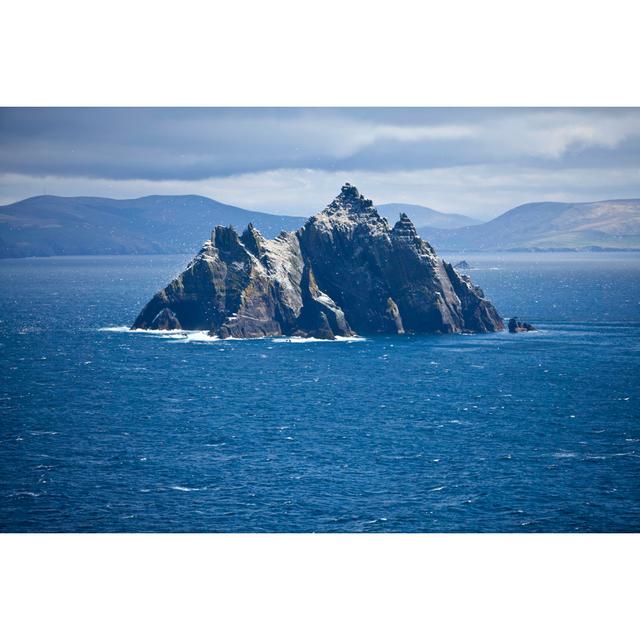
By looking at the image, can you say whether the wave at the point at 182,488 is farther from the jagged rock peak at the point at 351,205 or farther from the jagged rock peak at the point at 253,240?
the jagged rock peak at the point at 351,205

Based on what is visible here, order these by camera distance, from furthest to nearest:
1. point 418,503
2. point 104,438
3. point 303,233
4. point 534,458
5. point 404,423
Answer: point 303,233 < point 404,423 < point 104,438 < point 534,458 < point 418,503

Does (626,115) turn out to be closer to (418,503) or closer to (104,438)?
(418,503)

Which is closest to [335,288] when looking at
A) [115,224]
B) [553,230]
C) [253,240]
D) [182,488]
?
[253,240]

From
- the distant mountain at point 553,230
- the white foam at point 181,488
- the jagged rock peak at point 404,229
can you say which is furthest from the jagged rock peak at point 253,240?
the white foam at point 181,488

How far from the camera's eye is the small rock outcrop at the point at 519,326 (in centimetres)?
12112

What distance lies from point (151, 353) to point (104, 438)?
3443 centimetres

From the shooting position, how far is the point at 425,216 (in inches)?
4311

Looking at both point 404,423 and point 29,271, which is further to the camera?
point 29,271

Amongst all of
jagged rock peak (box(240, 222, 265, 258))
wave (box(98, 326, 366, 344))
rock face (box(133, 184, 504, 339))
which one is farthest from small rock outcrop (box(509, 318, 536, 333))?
jagged rock peak (box(240, 222, 265, 258))

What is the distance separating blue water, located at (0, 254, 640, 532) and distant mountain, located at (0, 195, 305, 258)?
48.5ft

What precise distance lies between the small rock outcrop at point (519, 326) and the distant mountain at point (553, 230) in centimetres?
1181

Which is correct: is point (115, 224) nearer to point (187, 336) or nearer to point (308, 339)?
point (187, 336)

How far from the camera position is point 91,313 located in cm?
14400

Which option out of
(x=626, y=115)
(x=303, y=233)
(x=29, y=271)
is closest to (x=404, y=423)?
(x=626, y=115)
